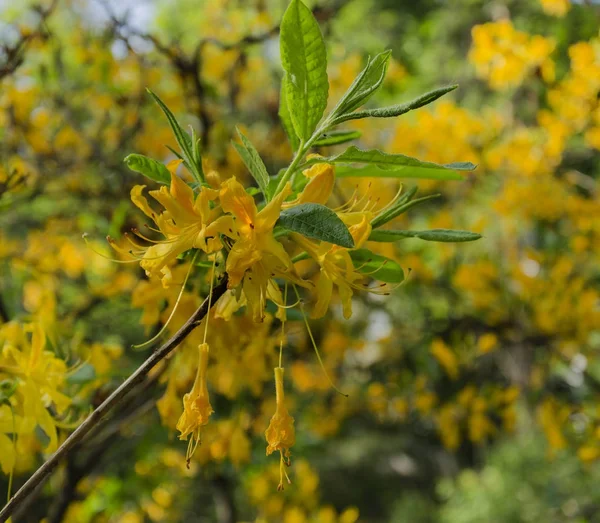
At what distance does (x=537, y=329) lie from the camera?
10.3ft

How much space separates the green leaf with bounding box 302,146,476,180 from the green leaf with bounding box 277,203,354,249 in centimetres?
10

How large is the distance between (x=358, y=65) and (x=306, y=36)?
3.35 metres

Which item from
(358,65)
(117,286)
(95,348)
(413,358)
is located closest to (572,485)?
(413,358)

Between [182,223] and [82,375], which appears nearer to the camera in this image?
[182,223]

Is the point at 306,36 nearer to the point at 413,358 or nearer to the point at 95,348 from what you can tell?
the point at 95,348

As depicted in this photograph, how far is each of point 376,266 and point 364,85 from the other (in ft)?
0.76

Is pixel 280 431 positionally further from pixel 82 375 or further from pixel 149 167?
pixel 82 375

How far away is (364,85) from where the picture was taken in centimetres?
71

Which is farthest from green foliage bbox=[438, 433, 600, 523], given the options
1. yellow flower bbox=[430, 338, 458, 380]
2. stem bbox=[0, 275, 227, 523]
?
stem bbox=[0, 275, 227, 523]

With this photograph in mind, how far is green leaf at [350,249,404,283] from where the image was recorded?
2.64 feet

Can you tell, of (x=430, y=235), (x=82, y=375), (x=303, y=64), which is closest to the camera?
(x=303, y=64)

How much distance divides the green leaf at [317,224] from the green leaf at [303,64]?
4.8 inches

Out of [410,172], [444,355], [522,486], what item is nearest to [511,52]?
[444,355]

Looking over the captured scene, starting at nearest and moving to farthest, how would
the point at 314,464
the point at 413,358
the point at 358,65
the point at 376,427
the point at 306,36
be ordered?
1. the point at 306,36
2. the point at 413,358
3. the point at 358,65
4. the point at 314,464
5. the point at 376,427
